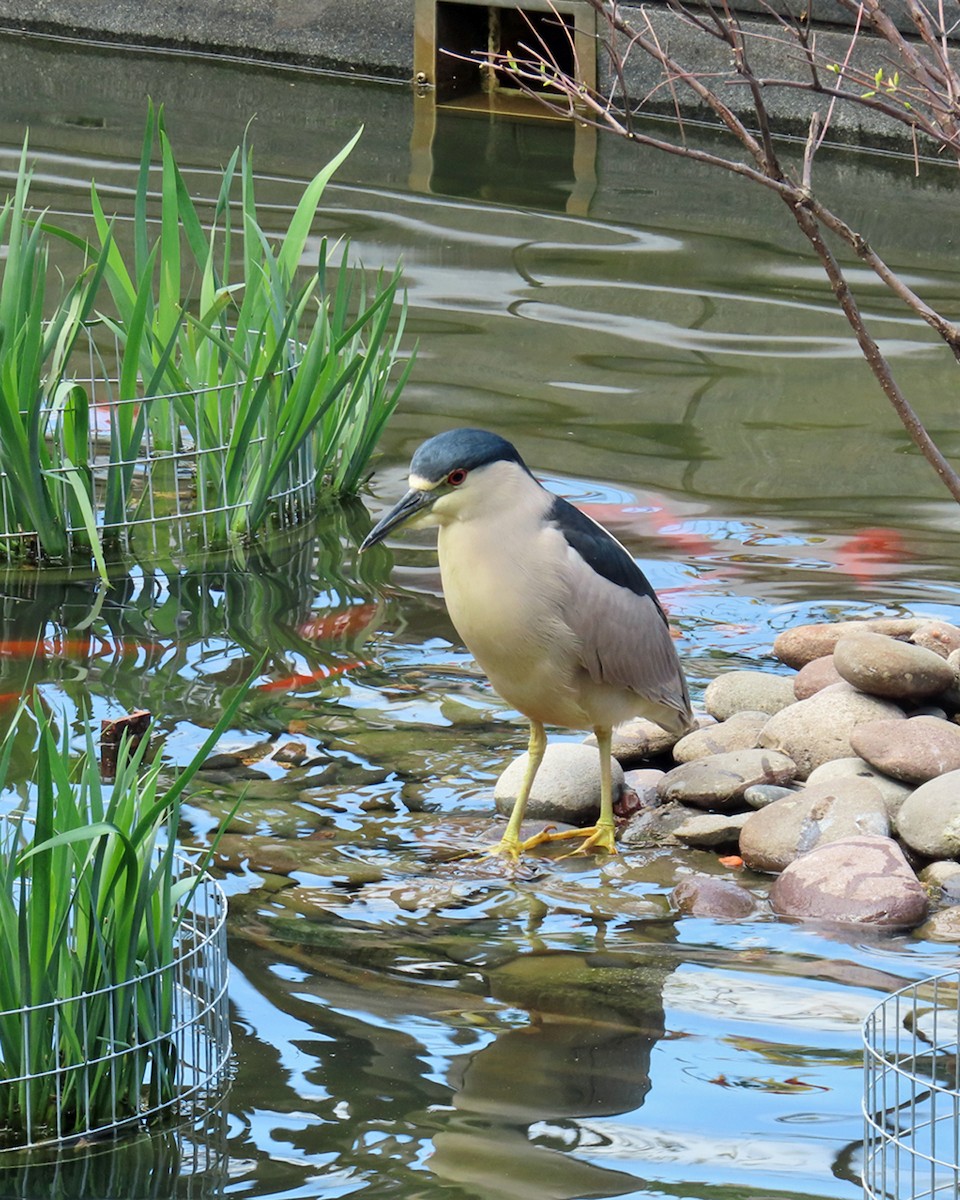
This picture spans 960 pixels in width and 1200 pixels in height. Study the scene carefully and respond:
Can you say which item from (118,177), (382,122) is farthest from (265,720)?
(382,122)

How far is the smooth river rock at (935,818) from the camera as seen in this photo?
336 centimetres

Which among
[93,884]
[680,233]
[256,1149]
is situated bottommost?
[256,1149]

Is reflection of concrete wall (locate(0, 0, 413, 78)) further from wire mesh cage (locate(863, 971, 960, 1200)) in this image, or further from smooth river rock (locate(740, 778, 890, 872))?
wire mesh cage (locate(863, 971, 960, 1200))

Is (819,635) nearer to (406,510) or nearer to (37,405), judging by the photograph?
(406,510)

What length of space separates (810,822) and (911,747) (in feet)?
0.91

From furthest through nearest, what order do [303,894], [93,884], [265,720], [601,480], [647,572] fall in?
[601,480] → [647,572] → [265,720] → [303,894] → [93,884]

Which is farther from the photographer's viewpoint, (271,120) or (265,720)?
(271,120)

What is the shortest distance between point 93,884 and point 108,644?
2.09 m

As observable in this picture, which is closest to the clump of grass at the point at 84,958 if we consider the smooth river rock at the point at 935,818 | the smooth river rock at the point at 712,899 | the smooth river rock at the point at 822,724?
the smooth river rock at the point at 712,899

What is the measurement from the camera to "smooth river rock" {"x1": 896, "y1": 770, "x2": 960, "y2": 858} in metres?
3.36

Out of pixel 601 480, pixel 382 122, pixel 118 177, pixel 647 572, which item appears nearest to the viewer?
pixel 647 572

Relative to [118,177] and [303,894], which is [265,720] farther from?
[118,177]

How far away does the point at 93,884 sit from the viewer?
2408 millimetres

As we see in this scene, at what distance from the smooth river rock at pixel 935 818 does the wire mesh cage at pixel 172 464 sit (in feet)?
6.42
